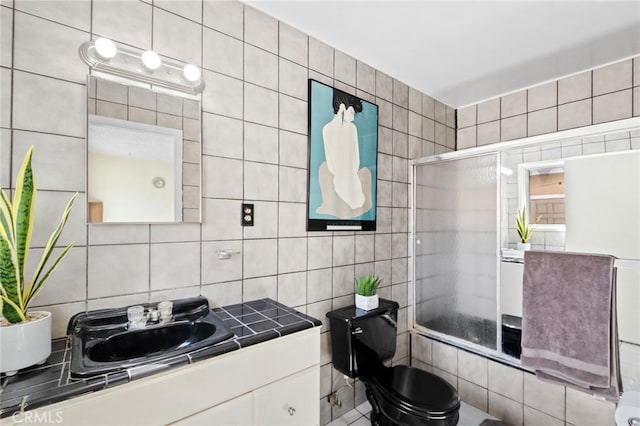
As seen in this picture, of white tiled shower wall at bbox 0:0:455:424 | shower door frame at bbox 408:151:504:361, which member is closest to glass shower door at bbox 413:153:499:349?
shower door frame at bbox 408:151:504:361

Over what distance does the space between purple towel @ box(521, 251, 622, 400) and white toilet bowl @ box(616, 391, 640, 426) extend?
0.11 m

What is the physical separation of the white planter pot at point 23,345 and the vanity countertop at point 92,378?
1.4 inches

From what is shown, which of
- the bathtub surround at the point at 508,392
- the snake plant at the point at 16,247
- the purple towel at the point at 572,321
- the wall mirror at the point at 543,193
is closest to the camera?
A: the snake plant at the point at 16,247

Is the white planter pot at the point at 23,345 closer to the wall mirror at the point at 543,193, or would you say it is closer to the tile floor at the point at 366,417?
the tile floor at the point at 366,417

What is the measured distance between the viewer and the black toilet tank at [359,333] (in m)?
1.73

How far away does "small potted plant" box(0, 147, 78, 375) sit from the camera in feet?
2.61

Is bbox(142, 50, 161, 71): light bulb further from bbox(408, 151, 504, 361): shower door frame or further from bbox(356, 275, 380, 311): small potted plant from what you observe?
bbox(408, 151, 504, 361): shower door frame

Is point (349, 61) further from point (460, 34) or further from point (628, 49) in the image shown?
point (628, 49)

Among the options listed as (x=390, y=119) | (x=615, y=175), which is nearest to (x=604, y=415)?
(x=615, y=175)

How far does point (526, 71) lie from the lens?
7.17 feet

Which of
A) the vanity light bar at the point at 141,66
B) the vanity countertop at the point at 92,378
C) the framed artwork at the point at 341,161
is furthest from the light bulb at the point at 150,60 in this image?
the vanity countertop at the point at 92,378

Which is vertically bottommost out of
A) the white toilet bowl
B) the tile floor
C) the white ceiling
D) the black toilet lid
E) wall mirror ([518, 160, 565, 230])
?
the tile floor

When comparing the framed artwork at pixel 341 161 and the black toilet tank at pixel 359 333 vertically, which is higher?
the framed artwork at pixel 341 161

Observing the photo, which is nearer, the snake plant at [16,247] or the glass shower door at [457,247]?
the snake plant at [16,247]
